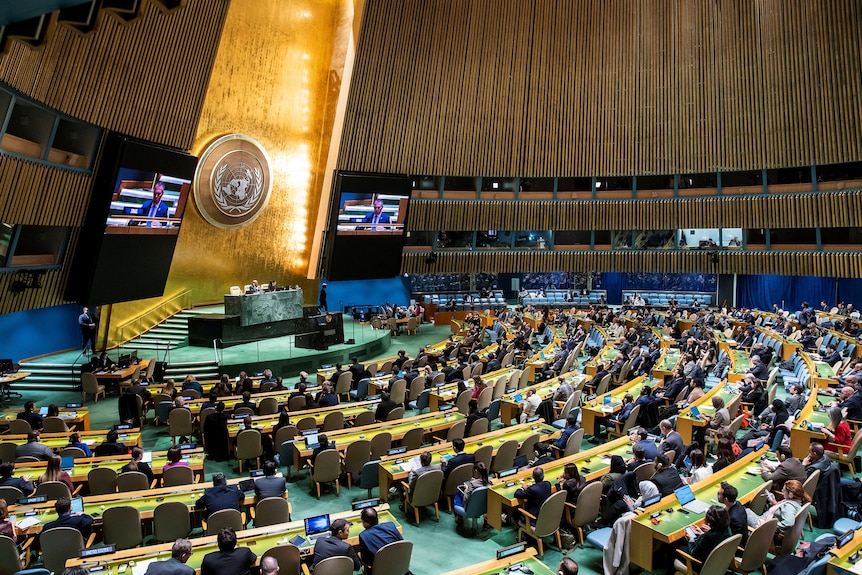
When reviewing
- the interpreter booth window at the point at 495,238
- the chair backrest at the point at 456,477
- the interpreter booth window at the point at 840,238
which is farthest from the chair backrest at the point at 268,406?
the interpreter booth window at the point at 840,238

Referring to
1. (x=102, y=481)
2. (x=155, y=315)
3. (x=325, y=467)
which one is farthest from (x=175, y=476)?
(x=155, y=315)

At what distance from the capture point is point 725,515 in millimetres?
5949

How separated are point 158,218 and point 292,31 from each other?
950cm

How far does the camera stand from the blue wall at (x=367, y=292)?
26.9 meters

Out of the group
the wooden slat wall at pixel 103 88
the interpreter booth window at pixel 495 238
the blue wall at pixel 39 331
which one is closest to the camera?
the wooden slat wall at pixel 103 88

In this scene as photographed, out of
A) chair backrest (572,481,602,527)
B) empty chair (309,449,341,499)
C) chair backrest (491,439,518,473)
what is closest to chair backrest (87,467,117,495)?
empty chair (309,449,341,499)

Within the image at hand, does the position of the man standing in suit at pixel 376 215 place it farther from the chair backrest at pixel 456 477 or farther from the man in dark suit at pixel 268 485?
the man in dark suit at pixel 268 485

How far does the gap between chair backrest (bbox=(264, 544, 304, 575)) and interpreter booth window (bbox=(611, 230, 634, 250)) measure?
1009 inches

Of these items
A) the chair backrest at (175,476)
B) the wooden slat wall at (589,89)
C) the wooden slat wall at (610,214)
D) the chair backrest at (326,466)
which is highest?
the wooden slat wall at (589,89)

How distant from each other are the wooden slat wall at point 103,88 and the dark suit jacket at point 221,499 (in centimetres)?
912

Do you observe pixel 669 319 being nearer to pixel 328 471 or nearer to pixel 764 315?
pixel 764 315

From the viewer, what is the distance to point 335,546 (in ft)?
19.0

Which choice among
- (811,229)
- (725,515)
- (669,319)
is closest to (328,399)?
(725,515)

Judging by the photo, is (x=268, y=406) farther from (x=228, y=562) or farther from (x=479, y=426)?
(x=228, y=562)
